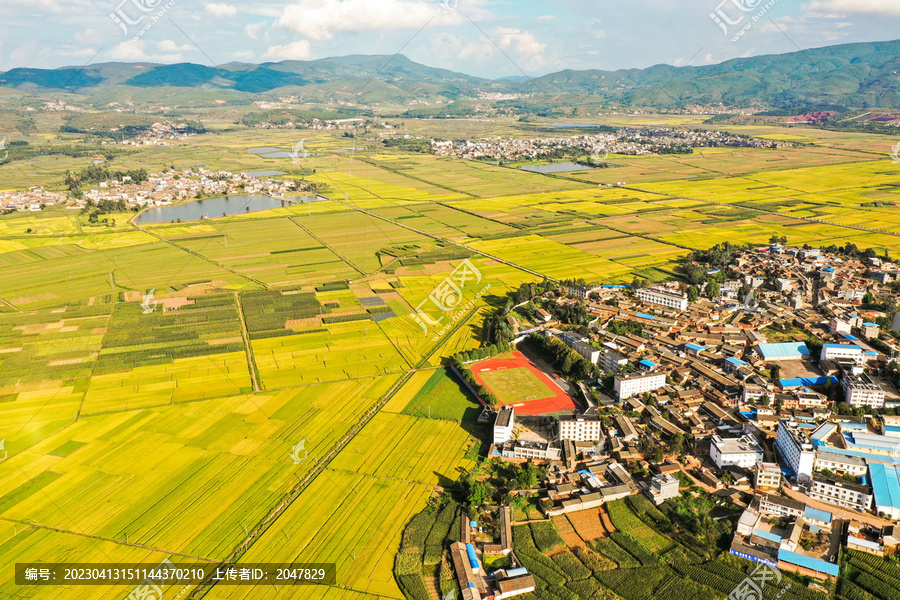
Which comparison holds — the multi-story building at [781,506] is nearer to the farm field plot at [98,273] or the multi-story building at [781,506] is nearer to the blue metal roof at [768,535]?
the blue metal roof at [768,535]

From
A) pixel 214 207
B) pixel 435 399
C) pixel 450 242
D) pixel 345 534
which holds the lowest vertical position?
pixel 345 534

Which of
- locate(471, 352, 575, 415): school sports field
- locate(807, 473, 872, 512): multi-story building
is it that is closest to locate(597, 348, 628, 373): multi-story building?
locate(471, 352, 575, 415): school sports field

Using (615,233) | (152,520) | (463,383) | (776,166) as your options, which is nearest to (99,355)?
(152,520)

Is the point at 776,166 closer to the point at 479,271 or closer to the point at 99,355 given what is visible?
the point at 479,271

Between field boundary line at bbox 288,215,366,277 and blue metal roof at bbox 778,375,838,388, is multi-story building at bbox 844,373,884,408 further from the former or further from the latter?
field boundary line at bbox 288,215,366,277

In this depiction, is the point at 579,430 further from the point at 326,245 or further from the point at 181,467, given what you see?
the point at 326,245

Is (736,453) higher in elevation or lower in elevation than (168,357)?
higher

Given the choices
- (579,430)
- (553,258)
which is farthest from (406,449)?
(553,258)

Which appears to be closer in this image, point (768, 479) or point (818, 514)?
point (818, 514)
